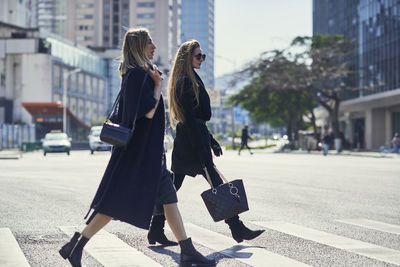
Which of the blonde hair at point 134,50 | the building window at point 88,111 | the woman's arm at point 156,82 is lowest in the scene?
the woman's arm at point 156,82

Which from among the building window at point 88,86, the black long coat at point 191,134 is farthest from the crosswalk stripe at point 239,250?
the building window at point 88,86

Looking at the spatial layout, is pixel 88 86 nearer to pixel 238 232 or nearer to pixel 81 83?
pixel 81 83

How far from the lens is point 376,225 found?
7895 millimetres

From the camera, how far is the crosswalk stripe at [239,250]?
5508mm

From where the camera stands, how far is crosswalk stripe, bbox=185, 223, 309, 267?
5.51 m

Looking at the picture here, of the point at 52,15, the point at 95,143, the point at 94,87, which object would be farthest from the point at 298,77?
the point at 52,15

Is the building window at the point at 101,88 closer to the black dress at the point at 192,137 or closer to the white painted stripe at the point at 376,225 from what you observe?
the white painted stripe at the point at 376,225

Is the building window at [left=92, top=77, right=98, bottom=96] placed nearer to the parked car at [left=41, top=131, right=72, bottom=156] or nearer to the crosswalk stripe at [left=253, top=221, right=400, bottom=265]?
the parked car at [left=41, top=131, right=72, bottom=156]

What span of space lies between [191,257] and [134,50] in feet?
5.42

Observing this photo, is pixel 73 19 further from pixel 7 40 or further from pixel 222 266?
pixel 222 266

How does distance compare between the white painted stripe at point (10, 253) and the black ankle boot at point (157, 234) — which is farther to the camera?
the black ankle boot at point (157, 234)

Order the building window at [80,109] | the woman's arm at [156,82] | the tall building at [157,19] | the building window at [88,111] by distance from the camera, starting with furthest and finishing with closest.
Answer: the tall building at [157,19] → the building window at [88,111] → the building window at [80,109] → the woman's arm at [156,82]

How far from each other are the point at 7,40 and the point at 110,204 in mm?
74671

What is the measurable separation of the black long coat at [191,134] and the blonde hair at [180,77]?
0.10 feet
